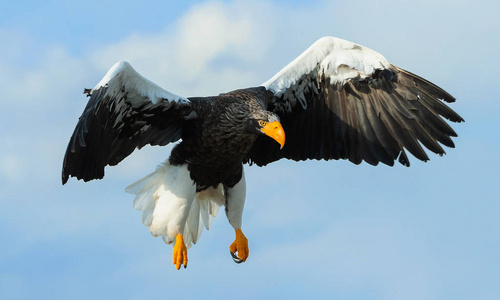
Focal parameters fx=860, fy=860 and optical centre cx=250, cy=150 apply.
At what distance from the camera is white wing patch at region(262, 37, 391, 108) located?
873cm

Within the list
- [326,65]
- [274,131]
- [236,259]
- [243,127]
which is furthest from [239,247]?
[326,65]

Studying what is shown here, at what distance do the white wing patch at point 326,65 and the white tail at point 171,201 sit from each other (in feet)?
4.26

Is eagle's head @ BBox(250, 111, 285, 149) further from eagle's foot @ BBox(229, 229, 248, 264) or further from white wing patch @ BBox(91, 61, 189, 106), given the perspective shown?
eagle's foot @ BBox(229, 229, 248, 264)

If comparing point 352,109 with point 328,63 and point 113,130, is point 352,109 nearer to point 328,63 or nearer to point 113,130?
point 328,63

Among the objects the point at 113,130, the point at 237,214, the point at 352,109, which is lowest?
the point at 237,214

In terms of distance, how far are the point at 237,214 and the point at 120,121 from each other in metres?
1.65

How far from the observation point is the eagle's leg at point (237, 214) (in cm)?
895

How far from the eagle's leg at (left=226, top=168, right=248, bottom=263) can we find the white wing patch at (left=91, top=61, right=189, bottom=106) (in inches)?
46.8

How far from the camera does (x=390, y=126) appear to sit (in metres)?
9.12

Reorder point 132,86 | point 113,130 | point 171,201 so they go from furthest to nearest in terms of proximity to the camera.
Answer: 1. point 171,201
2. point 113,130
3. point 132,86

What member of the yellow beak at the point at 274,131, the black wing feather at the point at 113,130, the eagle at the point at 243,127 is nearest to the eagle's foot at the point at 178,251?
the eagle at the point at 243,127

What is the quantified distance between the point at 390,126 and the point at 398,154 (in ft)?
1.01

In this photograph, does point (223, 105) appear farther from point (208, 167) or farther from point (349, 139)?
point (349, 139)

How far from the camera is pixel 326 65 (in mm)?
8820
